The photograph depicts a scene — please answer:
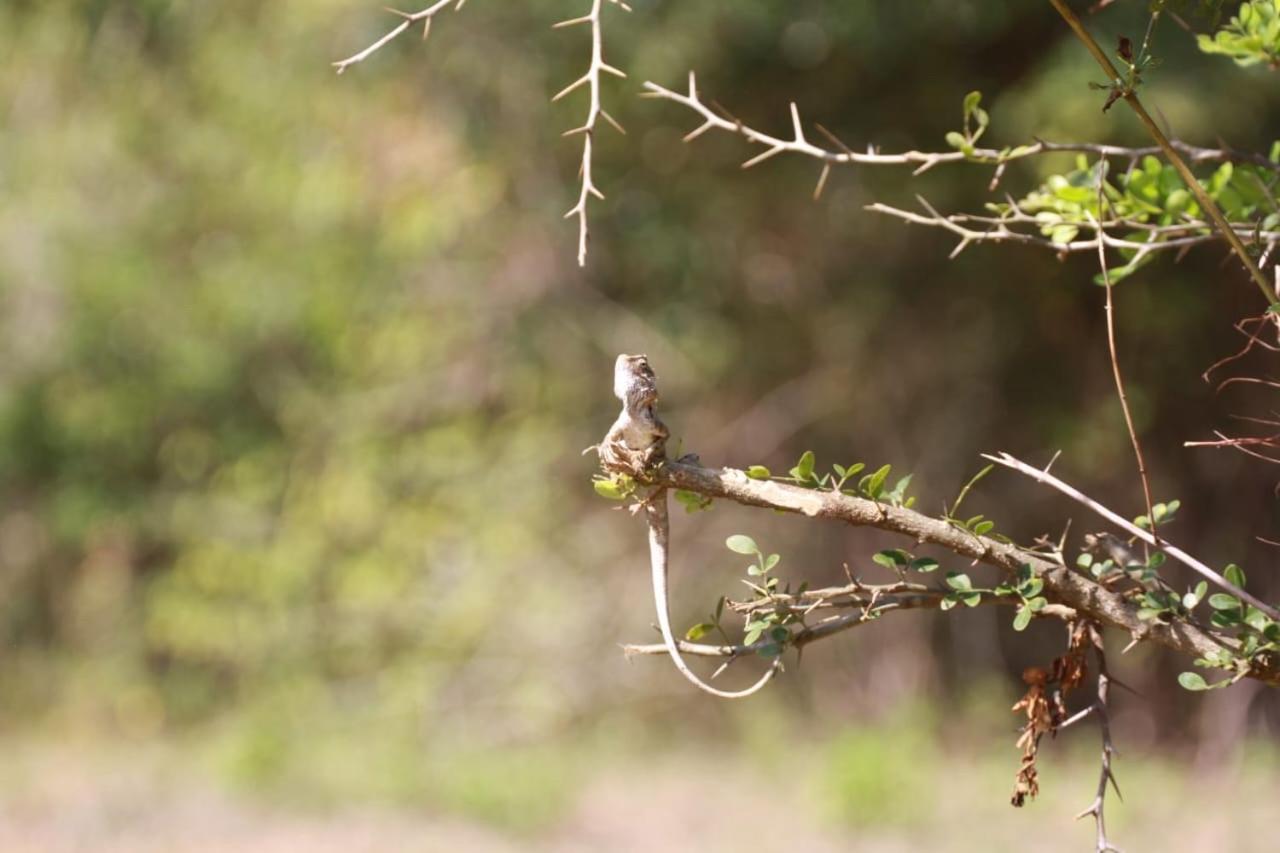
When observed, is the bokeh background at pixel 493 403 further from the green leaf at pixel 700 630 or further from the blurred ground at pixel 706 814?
the green leaf at pixel 700 630

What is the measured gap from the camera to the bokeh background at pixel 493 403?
6.20 meters

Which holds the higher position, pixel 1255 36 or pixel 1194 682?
pixel 1255 36

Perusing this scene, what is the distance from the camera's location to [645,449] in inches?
77.0

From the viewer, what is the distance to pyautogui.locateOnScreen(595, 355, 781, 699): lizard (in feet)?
6.40

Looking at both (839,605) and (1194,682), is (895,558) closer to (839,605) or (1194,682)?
(839,605)

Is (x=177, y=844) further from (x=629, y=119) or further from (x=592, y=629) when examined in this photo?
(x=629, y=119)

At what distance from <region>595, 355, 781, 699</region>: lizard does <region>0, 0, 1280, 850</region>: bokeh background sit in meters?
3.93

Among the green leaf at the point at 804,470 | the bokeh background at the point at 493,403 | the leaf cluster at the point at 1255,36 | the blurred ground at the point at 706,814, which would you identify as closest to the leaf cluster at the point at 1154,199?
the leaf cluster at the point at 1255,36

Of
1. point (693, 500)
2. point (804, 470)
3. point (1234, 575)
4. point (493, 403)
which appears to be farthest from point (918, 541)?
point (493, 403)

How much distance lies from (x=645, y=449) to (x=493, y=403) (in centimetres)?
572

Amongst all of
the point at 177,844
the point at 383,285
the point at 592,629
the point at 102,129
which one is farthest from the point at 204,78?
the point at 177,844

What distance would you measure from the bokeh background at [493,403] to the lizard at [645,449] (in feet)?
12.9

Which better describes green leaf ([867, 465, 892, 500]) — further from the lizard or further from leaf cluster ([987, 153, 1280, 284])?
leaf cluster ([987, 153, 1280, 284])

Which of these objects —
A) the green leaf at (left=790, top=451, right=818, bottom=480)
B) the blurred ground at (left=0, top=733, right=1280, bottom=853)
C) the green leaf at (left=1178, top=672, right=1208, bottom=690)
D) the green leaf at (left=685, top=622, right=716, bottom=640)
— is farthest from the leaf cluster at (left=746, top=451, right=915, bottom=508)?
the blurred ground at (left=0, top=733, right=1280, bottom=853)
